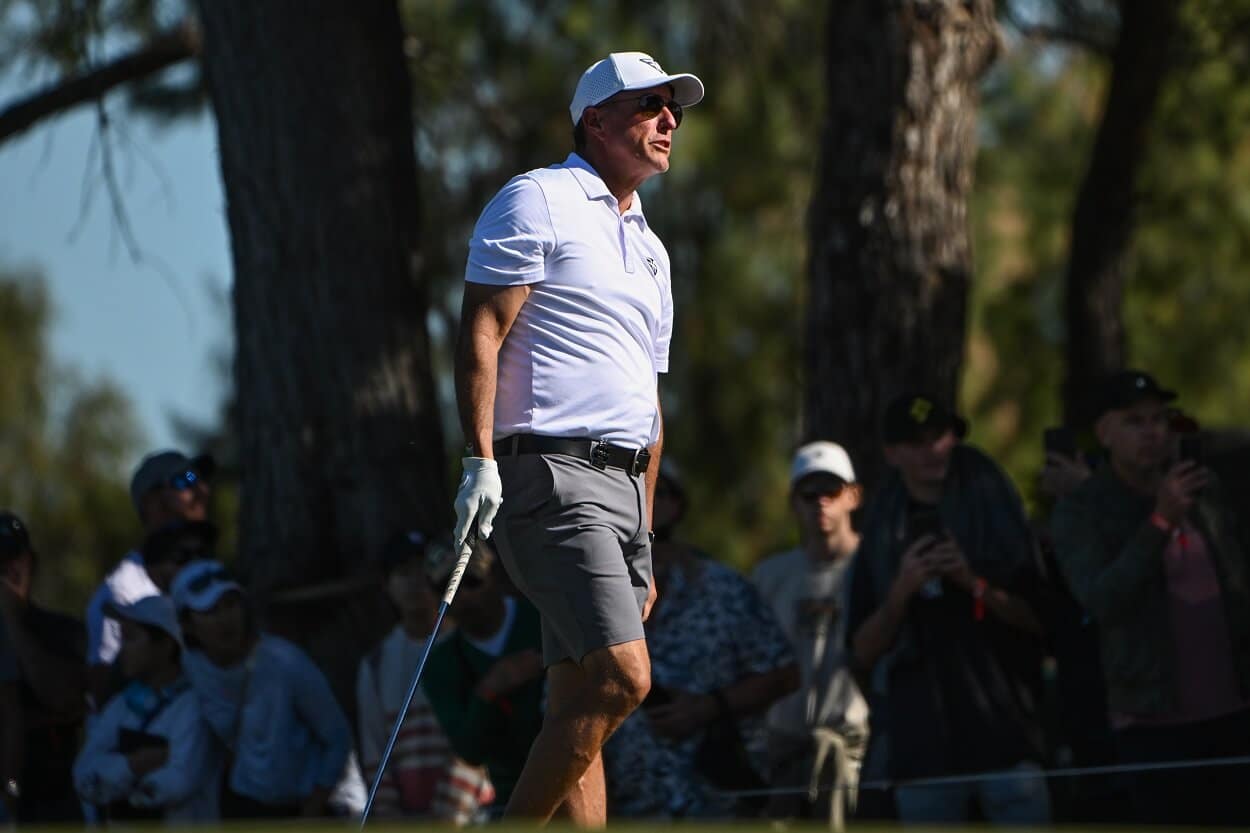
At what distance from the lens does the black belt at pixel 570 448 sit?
16.8 ft

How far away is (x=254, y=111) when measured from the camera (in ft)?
28.9

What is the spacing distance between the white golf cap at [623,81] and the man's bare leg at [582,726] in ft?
4.66

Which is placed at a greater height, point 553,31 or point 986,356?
point 553,31

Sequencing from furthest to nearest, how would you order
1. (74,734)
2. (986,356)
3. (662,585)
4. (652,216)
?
(986,356)
(652,216)
(74,734)
(662,585)

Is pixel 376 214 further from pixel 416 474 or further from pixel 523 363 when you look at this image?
pixel 523 363

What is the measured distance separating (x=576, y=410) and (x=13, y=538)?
3795 millimetres

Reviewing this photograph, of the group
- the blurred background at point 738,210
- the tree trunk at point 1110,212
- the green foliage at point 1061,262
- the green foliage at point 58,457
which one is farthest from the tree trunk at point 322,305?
the green foliage at point 58,457

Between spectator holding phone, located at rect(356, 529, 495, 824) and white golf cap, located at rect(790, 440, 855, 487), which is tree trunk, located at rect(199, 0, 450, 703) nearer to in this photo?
spectator holding phone, located at rect(356, 529, 495, 824)

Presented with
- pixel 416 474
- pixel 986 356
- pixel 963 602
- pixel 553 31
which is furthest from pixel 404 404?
pixel 986 356

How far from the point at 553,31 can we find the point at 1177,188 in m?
5.19

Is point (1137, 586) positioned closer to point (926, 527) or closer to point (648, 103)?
point (926, 527)

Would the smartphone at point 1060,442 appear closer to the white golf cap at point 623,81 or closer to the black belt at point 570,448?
the white golf cap at point 623,81

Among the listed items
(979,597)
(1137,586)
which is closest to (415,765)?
(979,597)

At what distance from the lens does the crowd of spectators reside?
642cm
